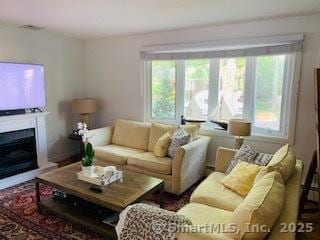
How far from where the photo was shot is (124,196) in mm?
2240

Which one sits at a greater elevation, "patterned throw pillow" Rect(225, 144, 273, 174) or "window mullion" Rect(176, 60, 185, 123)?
"window mullion" Rect(176, 60, 185, 123)

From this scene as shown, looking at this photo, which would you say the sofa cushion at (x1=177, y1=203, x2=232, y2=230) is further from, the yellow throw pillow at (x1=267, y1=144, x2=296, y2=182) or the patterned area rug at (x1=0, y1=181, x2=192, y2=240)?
the patterned area rug at (x1=0, y1=181, x2=192, y2=240)

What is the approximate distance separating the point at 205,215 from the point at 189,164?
49.9 inches

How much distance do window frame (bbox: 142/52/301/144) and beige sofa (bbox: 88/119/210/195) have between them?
439mm

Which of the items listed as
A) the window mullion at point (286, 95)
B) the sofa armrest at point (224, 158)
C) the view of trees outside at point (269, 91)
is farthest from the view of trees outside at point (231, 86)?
the sofa armrest at point (224, 158)

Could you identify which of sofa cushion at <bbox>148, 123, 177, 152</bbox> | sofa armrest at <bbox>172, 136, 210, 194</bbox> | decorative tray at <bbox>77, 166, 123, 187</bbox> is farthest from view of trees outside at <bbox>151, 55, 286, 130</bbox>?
decorative tray at <bbox>77, 166, 123, 187</bbox>

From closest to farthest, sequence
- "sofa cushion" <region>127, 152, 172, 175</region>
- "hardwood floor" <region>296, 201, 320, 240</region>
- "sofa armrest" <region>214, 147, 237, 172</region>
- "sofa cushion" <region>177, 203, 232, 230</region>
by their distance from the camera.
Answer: "sofa cushion" <region>177, 203, 232, 230</region>, "hardwood floor" <region>296, 201, 320, 240</region>, "sofa armrest" <region>214, 147, 237, 172</region>, "sofa cushion" <region>127, 152, 172, 175</region>

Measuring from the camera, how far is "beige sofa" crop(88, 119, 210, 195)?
10.1ft

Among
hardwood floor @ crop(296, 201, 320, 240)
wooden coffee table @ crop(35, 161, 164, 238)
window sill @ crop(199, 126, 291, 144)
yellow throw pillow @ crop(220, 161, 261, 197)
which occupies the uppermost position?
window sill @ crop(199, 126, 291, 144)

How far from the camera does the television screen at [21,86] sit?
3.46 metres

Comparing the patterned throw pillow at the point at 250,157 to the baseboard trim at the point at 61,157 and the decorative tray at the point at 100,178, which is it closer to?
the decorative tray at the point at 100,178

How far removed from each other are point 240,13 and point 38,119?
3.30 meters

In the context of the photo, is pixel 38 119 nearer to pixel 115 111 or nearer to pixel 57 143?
pixel 57 143

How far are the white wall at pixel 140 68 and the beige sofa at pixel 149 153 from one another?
406 millimetres
